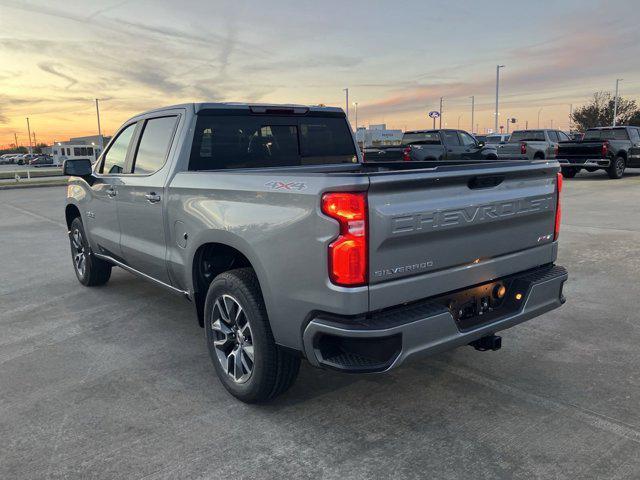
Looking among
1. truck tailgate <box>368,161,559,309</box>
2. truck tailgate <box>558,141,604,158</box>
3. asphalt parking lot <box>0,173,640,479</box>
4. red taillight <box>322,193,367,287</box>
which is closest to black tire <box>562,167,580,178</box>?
truck tailgate <box>558,141,604,158</box>

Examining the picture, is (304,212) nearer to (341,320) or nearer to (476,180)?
(341,320)

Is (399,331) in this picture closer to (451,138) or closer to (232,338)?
(232,338)

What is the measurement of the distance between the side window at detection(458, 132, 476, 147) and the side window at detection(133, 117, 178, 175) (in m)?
15.8

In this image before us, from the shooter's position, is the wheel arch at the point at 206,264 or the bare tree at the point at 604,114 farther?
the bare tree at the point at 604,114

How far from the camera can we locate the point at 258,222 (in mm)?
3105

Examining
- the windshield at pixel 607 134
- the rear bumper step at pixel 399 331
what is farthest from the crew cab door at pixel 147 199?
the windshield at pixel 607 134

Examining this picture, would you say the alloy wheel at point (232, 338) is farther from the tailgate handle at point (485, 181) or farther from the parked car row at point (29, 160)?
the parked car row at point (29, 160)

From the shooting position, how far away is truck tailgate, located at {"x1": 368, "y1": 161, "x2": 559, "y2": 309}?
2.69 metres

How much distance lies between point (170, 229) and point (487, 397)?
8.26 ft

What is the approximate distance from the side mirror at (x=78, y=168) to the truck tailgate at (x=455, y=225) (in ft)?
12.2

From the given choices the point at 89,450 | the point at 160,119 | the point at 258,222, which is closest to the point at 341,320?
the point at 258,222

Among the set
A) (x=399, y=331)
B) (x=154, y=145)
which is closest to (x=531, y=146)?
(x=154, y=145)

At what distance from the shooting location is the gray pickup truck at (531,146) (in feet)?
67.0

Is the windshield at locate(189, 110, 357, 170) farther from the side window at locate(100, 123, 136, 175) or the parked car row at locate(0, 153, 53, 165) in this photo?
the parked car row at locate(0, 153, 53, 165)
